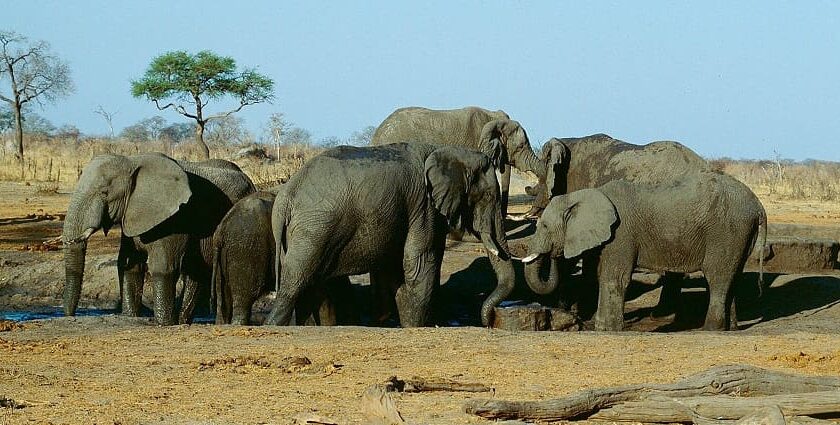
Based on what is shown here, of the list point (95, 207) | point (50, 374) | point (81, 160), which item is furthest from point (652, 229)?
point (81, 160)

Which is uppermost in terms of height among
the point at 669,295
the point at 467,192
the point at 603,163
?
the point at 603,163

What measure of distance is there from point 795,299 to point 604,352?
5644 millimetres

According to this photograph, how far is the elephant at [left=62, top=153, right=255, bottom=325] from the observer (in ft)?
41.9

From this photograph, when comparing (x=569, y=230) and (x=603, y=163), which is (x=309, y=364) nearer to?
(x=569, y=230)

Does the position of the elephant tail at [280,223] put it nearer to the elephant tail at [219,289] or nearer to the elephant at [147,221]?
the elephant tail at [219,289]

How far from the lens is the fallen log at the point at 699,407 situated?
A: 21.6 ft

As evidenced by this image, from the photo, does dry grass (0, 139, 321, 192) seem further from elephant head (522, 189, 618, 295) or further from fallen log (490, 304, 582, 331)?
fallen log (490, 304, 582, 331)

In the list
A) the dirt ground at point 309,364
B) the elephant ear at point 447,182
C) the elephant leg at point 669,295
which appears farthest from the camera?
the elephant leg at point 669,295

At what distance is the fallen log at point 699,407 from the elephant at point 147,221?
272 inches

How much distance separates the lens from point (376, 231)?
12.1 m

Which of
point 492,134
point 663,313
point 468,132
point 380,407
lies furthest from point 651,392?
point 468,132

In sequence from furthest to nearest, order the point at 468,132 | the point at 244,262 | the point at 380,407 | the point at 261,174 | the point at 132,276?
the point at 261,174 < the point at 468,132 < the point at 132,276 < the point at 244,262 < the point at 380,407

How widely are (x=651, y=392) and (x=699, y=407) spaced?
0.29 meters

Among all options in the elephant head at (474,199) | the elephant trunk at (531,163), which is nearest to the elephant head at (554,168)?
the elephant trunk at (531,163)
